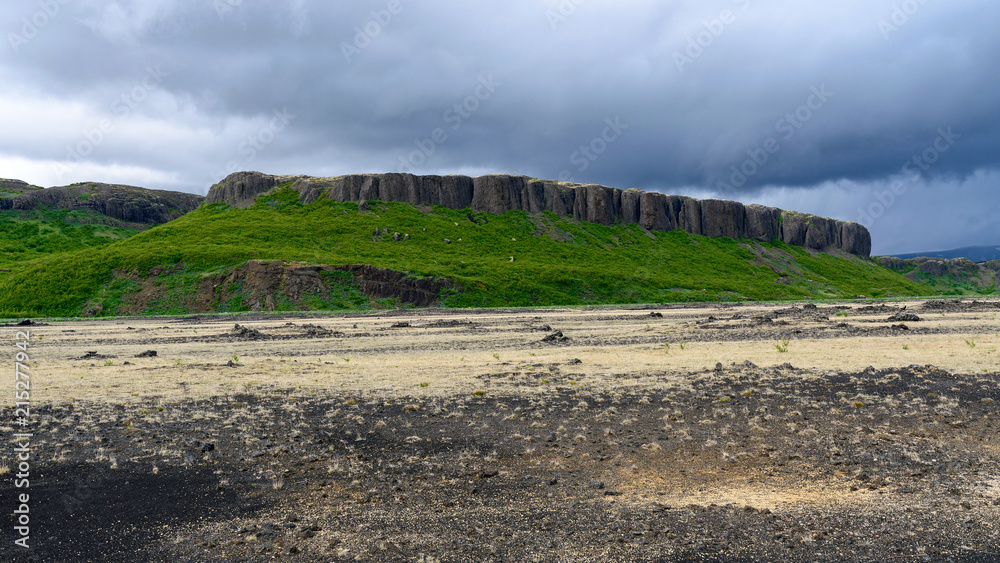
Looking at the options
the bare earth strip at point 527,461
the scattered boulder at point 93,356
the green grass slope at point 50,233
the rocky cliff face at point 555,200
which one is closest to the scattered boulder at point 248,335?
the scattered boulder at point 93,356

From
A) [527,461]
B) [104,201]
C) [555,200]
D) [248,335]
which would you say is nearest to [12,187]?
[104,201]

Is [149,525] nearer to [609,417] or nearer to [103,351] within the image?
[609,417]

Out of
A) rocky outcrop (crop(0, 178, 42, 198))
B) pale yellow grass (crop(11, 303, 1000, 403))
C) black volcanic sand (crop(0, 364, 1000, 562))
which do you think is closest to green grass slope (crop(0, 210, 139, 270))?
rocky outcrop (crop(0, 178, 42, 198))

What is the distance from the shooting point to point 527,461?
11.0 m

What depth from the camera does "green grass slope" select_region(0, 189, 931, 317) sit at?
284 feet

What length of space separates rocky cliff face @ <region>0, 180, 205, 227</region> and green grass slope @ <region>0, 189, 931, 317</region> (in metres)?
63.4

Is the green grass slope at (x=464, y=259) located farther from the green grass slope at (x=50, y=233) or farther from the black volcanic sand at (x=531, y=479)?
the black volcanic sand at (x=531, y=479)

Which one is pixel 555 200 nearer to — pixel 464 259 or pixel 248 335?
pixel 464 259

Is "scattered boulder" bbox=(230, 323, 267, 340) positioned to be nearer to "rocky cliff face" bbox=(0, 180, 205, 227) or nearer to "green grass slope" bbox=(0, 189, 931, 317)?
"green grass slope" bbox=(0, 189, 931, 317)

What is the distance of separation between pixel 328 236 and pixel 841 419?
115328 mm

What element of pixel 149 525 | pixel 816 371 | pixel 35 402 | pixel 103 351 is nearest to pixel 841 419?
pixel 816 371

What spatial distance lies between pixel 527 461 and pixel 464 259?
345ft

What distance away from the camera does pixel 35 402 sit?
16.8m

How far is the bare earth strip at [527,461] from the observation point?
24.2 ft
